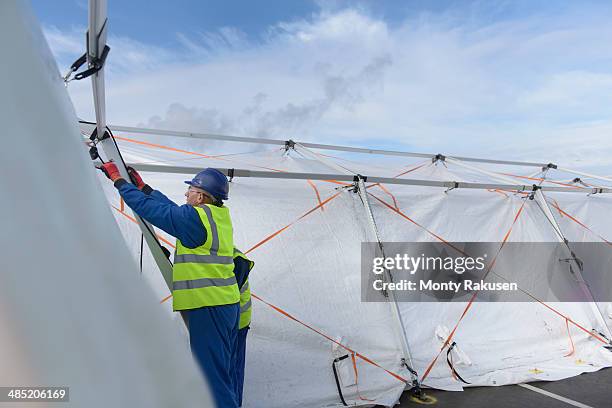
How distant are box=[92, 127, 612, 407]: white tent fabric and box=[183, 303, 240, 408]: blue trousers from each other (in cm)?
99

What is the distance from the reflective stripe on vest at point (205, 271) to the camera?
9.66ft

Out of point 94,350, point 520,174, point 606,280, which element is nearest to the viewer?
point 94,350

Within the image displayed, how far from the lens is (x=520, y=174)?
25.3ft

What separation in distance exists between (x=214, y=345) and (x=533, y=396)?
3.54 m

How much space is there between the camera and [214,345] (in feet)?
9.65

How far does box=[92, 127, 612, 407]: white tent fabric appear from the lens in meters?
4.41

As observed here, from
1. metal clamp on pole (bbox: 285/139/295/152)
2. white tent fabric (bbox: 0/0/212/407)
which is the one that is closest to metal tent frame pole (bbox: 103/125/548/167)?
metal clamp on pole (bbox: 285/139/295/152)

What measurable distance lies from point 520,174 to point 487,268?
254cm

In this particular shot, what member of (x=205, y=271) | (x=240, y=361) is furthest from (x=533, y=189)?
(x=205, y=271)

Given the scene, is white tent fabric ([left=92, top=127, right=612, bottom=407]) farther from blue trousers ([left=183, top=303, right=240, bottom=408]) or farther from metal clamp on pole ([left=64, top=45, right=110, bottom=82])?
metal clamp on pole ([left=64, top=45, right=110, bottom=82])

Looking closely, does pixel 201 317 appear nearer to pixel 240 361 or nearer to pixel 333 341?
pixel 240 361

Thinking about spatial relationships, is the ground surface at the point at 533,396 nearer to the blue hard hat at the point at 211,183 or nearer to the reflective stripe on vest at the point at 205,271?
the reflective stripe on vest at the point at 205,271

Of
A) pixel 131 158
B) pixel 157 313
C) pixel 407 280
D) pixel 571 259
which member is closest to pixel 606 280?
pixel 571 259

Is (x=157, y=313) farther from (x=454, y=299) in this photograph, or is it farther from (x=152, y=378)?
(x=454, y=299)
